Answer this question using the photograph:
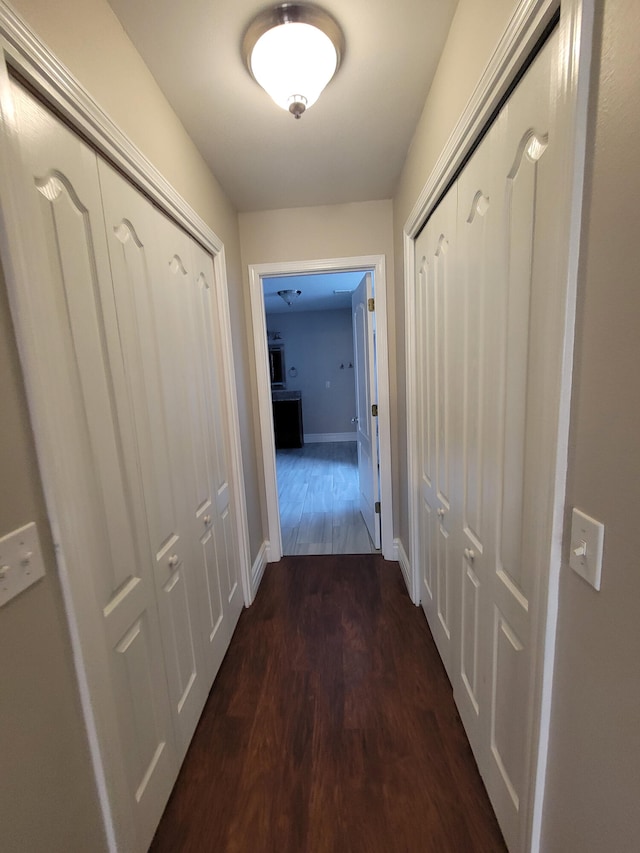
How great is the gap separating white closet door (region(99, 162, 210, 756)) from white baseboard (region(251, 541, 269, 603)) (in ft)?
2.47

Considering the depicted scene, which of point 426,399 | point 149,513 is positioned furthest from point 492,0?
point 149,513

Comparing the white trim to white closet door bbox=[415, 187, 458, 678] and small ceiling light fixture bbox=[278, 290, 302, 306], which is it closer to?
white closet door bbox=[415, 187, 458, 678]

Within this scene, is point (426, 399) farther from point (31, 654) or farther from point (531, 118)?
point (31, 654)

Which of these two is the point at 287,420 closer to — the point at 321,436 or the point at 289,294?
the point at 321,436

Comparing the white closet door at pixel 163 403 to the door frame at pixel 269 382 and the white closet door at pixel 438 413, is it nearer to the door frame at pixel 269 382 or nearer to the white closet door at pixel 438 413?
the door frame at pixel 269 382

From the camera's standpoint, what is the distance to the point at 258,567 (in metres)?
2.48

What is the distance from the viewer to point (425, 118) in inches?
58.4

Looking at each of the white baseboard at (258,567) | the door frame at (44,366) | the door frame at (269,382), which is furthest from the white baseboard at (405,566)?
the door frame at (44,366)

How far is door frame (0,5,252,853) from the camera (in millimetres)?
666

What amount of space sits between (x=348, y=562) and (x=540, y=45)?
104 inches

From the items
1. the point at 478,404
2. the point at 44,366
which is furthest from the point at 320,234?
the point at 44,366

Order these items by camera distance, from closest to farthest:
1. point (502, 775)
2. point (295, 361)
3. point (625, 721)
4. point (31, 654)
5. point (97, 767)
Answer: point (625, 721), point (31, 654), point (97, 767), point (502, 775), point (295, 361)

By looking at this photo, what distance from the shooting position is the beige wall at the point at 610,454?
1.72 feet

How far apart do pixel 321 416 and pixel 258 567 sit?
4621 mm
